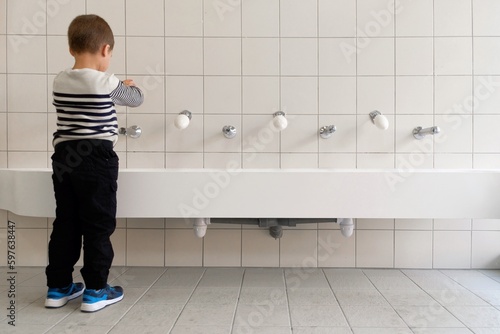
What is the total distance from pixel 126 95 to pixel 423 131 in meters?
1.37

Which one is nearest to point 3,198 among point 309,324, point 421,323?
point 309,324

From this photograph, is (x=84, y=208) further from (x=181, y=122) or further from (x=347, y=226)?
(x=347, y=226)

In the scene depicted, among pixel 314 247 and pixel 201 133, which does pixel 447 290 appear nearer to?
pixel 314 247
